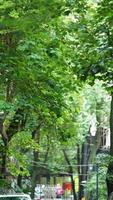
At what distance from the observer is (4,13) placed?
300 inches

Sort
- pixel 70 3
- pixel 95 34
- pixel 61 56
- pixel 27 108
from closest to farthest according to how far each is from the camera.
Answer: pixel 95 34, pixel 70 3, pixel 61 56, pixel 27 108

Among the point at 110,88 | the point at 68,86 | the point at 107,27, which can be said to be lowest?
the point at 110,88

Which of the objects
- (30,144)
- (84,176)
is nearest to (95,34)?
(30,144)

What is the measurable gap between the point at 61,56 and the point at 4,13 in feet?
14.3

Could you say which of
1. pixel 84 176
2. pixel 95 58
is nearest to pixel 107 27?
pixel 95 58

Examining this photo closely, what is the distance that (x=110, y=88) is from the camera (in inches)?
307

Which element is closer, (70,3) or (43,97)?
(70,3)

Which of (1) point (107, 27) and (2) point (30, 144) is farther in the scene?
(2) point (30, 144)

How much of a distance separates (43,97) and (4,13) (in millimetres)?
4973

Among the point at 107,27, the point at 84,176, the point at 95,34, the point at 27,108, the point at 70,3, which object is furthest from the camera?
the point at 84,176

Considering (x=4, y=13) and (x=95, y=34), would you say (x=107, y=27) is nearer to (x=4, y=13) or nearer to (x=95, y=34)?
(x=95, y=34)

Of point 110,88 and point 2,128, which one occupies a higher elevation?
point 2,128

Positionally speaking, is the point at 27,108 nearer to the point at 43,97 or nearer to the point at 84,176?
the point at 43,97

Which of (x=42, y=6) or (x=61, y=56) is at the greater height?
(x=61, y=56)
